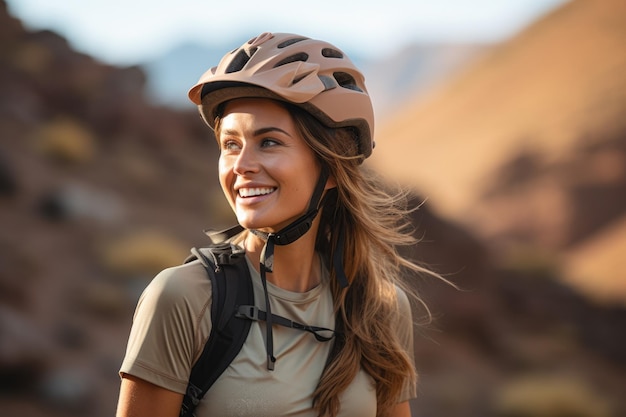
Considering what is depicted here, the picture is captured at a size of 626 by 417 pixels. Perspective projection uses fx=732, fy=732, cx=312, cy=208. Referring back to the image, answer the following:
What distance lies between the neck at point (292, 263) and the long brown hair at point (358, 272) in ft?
0.38

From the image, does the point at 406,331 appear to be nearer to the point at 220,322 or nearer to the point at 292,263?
the point at 292,263

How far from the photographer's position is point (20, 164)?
1617 centimetres

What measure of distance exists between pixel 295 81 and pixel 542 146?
42.3m

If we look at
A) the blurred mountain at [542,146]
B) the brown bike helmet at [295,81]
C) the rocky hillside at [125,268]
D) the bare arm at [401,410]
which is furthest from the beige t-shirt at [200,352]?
the blurred mountain at [542,146]

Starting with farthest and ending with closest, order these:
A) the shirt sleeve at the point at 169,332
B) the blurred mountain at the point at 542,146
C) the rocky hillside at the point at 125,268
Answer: the blurred mountain at the point at 542,146 < the rocky hillside at the point at 125,268 < the shirt sleeve at the point at 169,332

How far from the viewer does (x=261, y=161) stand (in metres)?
2.66

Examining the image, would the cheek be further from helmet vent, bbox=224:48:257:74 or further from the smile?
helmet vent, bbox=224:48:257:74

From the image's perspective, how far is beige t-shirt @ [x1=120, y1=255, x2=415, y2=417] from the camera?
2305 mm

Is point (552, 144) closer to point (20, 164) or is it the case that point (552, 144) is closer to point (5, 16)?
point (5, 16)

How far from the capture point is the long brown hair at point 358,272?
269 centimetres

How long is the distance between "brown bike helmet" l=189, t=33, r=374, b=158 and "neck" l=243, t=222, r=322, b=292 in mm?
471

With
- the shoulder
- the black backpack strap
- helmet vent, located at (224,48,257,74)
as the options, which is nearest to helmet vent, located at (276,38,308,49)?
helmet vent, located at (224,48,257,74)

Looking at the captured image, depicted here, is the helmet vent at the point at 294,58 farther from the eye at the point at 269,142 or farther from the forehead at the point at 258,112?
the eye at the point at 269,142

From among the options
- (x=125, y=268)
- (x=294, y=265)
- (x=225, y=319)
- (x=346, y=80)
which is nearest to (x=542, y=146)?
(x=125, y=268)
